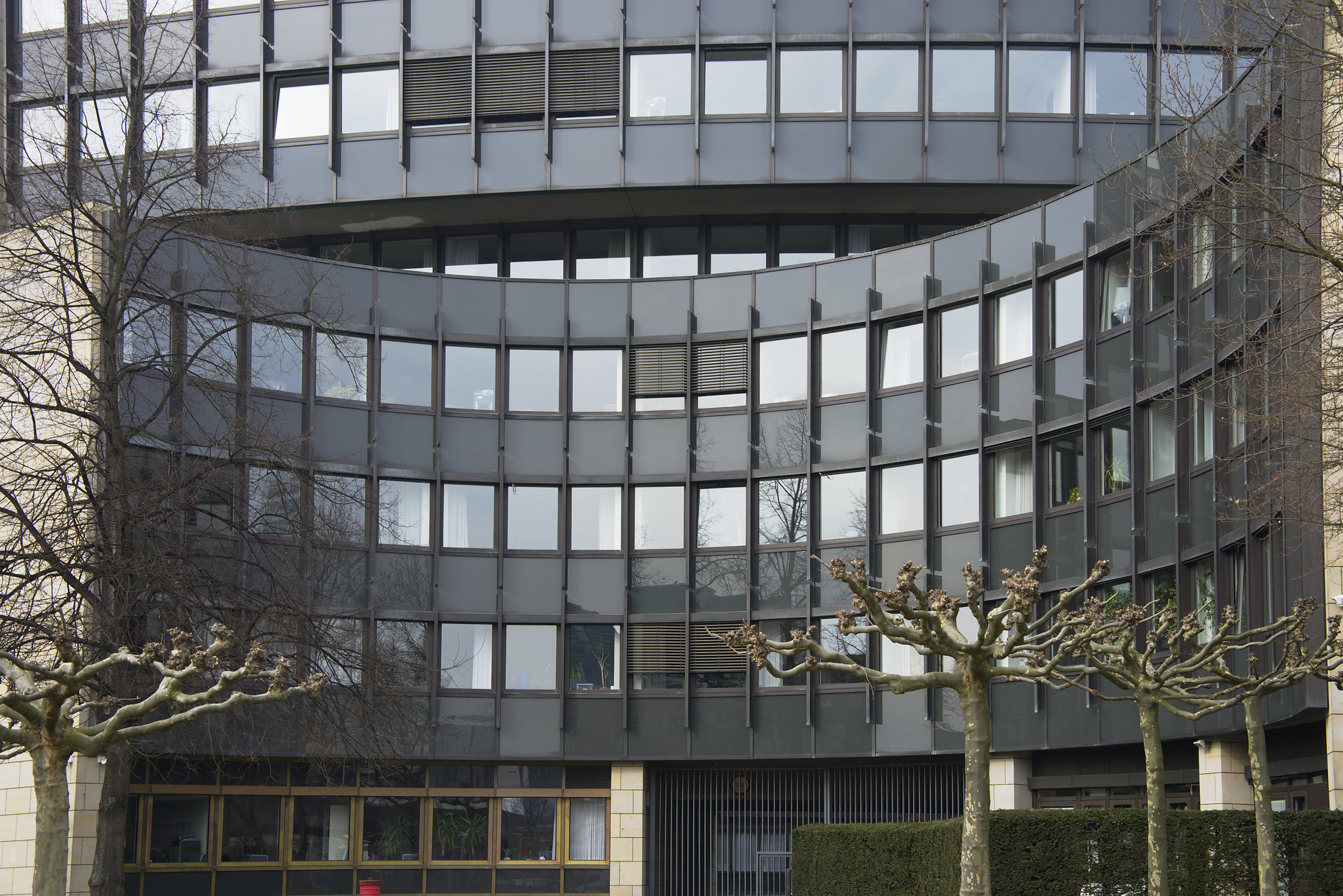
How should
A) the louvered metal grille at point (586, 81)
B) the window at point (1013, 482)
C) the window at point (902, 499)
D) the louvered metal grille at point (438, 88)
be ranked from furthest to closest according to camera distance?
1. the louvered metal grille at point (438, 88)
2. the louvered metal grille at point (586, 81)
3. the window at point (902, 499)
4. the window at point (1013, 482)

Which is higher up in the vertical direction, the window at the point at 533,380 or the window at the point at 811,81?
the window at the point at 811,81

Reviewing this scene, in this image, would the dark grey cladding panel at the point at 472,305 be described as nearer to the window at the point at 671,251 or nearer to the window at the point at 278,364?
the window at the point at 278,364

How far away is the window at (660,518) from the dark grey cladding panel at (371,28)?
12.1 metres

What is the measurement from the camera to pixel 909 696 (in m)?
29.8

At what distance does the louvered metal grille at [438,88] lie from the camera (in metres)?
34.8

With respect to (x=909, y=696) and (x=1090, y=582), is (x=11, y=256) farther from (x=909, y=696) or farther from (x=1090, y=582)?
(x=909, y=696)

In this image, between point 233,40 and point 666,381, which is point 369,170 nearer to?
point 233,40

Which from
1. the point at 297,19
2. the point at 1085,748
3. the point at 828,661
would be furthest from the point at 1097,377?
the point at 297,19

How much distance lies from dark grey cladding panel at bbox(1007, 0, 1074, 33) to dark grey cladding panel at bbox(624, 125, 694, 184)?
7.73 m

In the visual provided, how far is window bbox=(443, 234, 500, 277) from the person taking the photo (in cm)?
3616

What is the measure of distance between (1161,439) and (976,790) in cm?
1317

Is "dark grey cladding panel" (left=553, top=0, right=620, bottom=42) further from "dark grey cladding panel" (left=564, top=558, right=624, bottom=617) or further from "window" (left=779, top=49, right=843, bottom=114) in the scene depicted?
"dark grey cladding panel" (left=564, top=558, right=624, bottom=617)

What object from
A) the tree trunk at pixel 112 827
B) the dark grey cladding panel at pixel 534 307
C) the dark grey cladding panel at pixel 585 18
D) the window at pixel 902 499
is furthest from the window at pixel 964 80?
the tree trunk at pixel 112 827

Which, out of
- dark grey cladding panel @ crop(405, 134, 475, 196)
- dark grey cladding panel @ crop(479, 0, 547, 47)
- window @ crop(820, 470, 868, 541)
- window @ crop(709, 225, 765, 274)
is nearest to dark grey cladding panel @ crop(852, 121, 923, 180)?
window @ crop(709, 225, 765, 274)
